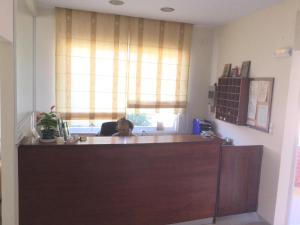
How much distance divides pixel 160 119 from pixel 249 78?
66.3 inches

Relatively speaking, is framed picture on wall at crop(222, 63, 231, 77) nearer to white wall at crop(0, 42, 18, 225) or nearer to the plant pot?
the plant pot

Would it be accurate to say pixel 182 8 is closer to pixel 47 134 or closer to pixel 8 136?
pixel 47 134

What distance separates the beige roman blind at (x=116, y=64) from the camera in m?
3.79

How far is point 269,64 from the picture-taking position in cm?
309

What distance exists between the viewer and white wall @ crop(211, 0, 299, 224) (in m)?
2.85

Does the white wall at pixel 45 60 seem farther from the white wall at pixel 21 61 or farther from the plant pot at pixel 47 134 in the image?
the plant pot at pixel 47 134

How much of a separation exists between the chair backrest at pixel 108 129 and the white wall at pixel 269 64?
185cm

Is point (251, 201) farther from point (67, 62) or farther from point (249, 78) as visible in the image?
point (67, 62)

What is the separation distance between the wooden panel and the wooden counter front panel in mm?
173

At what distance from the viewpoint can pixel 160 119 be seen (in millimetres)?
4465

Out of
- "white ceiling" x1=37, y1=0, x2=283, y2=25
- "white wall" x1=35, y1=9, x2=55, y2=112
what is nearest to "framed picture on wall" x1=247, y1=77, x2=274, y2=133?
"white ceiling" x1=37, y1=0, x2=283, y2=25

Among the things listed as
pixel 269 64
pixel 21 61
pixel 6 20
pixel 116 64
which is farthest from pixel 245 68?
pixel 6 20

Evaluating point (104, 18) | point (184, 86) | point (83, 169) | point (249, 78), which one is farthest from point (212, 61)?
point (83, 169)

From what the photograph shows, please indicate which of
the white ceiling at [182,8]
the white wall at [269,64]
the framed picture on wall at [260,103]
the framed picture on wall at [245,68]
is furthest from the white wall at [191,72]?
the framed picture on wall at [260,103]
